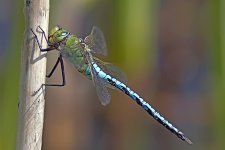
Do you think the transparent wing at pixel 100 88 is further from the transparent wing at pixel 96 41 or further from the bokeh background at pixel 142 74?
the bokeh background at pixel 142 74

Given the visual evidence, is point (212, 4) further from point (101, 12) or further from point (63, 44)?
point (63, 44)

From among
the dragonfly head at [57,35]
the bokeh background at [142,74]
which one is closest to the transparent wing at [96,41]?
the dragonfly head at [57,35]

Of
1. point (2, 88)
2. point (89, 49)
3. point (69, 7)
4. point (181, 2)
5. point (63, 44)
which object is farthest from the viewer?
point (181, 2)

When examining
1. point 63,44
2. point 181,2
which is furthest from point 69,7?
point 63,44

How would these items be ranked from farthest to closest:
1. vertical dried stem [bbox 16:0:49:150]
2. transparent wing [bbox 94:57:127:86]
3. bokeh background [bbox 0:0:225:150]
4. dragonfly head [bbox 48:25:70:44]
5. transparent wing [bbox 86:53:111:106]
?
1. bokeh background [bbox 0:0:225:150]
2. transparent wing [bbox 94:57:127:86]
3. transparent wing [bbox 86:53:111:106]
4. dragonfly head [bbox 48:25:70:44]
5. vertical dried stem [bbox 16:0:49:150]

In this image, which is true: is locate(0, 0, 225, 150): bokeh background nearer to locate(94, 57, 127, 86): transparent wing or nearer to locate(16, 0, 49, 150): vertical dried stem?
locate(94, 57, 127, 86): transparent wing

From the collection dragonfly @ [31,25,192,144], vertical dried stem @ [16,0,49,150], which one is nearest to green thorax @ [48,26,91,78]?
dragonfly @ [31,25,192,144]
